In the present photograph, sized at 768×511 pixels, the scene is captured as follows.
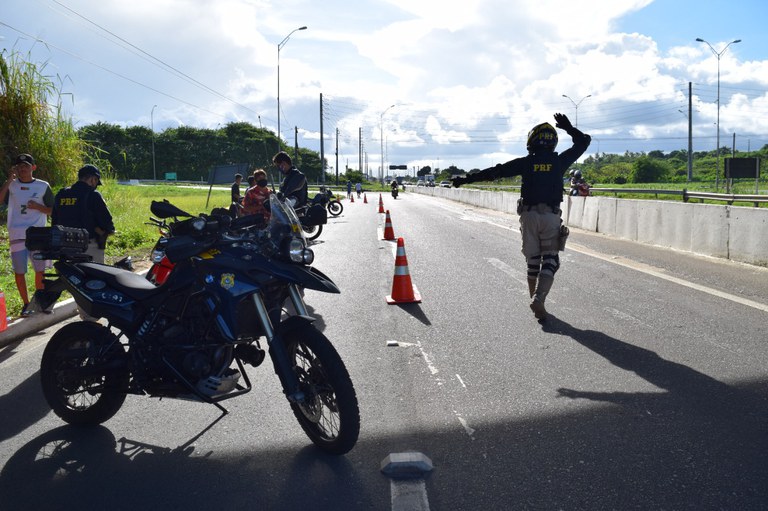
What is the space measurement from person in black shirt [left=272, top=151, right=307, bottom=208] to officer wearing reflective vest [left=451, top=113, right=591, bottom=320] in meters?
1.91

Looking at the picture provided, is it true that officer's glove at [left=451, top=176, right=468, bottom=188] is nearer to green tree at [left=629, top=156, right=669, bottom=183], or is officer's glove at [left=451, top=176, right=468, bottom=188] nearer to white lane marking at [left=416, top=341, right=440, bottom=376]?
white lane marking at [left=416, top=341, right=440, bottom=376]

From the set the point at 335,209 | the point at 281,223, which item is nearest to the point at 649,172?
the point at 335,209

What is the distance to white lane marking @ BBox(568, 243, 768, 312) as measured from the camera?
789 centimetres

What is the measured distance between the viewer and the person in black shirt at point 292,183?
247 inches

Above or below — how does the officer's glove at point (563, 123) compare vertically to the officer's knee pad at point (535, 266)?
above

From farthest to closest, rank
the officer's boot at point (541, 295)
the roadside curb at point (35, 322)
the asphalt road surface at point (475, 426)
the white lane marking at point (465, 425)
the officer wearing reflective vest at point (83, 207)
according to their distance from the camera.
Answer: the officer's boot at point (541, 295), the roadside curb at point (35, 322), the officer wearing reflective vest at point (83, 207), the white lane marking at point (465, 425), the asphalt road surface at point (475, 426)

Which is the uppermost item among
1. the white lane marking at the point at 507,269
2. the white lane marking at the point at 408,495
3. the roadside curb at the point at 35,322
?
the white lane marking at the point at 507,269

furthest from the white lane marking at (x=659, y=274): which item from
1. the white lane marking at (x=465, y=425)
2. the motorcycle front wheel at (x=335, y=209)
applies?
the motorcycle front wheel at (x=335, y=209)

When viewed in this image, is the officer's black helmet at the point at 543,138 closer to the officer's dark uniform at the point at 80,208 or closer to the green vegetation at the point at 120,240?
the green vegetation at the point at 120,240

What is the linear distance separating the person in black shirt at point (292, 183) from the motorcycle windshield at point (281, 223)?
3.81 feet

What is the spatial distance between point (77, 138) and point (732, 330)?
15212mm

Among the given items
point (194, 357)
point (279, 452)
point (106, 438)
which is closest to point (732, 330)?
point (279, 452)

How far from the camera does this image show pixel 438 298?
28.6ft

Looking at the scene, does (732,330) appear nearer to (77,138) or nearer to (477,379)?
(477,379)
